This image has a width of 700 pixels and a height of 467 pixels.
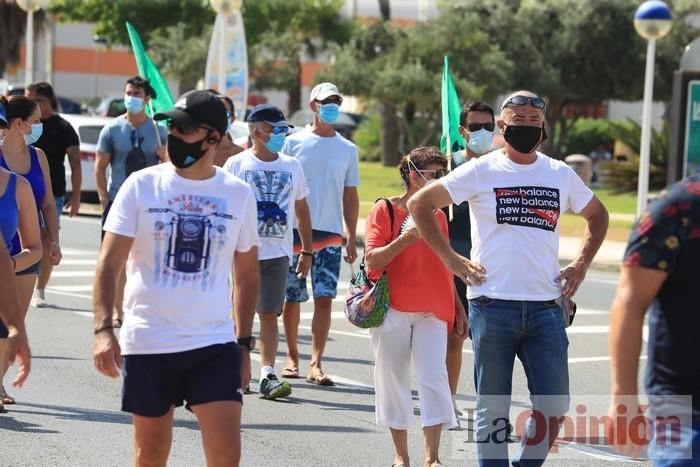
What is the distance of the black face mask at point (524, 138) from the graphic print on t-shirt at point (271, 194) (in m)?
2.82

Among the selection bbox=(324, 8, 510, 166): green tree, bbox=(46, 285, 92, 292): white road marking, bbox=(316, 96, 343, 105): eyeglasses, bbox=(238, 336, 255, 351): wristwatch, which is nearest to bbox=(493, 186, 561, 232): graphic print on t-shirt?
bbox=(238, 336, 255, 351): wristwatch

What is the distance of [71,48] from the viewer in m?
78.1

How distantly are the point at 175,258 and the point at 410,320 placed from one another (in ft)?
7.04

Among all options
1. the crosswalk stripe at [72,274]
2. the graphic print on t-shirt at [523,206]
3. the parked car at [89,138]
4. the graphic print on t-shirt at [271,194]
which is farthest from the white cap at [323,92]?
the parked car at [89,138]

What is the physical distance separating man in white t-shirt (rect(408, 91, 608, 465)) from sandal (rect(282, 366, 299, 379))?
3.57 meters

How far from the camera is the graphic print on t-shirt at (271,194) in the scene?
8.54m

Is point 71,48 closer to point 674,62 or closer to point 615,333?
point 674,62

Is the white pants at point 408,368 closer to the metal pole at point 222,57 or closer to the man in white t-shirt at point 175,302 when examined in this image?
the man in white t-shirt at point 175,302

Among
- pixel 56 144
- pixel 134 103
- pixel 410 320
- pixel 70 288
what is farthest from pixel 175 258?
pixel 70 288

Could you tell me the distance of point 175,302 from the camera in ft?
16.2

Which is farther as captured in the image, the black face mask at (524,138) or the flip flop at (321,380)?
the flip flop at (321,380)

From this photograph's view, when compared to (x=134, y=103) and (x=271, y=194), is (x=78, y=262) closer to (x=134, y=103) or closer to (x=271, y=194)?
(x=134, y=103)

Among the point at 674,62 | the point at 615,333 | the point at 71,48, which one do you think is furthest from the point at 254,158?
the point at 71,48

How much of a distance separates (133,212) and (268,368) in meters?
3.86
